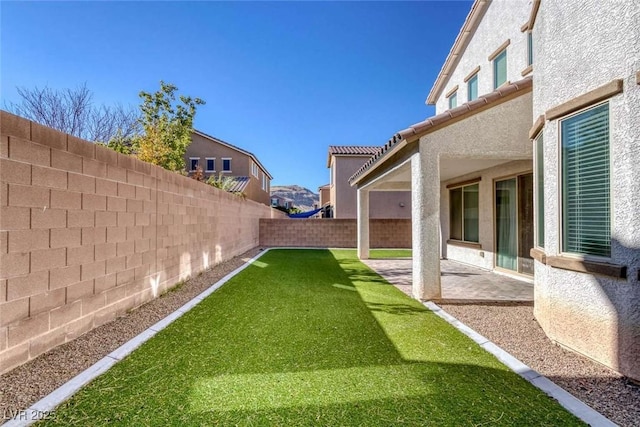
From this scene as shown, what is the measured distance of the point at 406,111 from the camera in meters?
29.3

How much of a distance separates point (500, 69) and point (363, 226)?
31.0 ft

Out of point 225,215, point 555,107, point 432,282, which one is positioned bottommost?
point 432,282

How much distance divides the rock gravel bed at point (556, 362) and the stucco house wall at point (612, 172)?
0.73 ft

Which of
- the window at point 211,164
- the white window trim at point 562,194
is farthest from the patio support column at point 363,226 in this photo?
the window at point 211,164

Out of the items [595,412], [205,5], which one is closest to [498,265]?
[595,412]

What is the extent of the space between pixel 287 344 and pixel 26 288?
12.3ft

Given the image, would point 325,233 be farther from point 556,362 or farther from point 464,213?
point 556,362

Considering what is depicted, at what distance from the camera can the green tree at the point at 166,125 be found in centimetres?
2166

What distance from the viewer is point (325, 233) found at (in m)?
23.1

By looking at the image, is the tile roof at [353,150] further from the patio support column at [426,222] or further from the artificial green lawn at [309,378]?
the artificial green lawn at [309,378]

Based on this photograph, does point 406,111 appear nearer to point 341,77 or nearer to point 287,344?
point 341,77

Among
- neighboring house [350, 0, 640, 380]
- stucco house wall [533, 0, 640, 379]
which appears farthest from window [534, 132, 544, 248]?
stucco house wall [533, 0, 640, 379]

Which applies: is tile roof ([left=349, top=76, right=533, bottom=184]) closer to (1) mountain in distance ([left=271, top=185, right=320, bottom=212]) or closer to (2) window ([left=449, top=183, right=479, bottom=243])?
(2) window ([left=449, top=183, right=479, bottom=243])

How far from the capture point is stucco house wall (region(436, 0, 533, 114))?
10969mm
